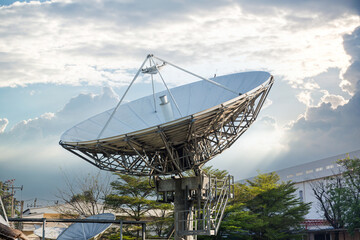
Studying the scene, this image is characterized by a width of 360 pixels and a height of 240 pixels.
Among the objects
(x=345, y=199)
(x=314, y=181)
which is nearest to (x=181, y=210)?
(x=345, y=199)

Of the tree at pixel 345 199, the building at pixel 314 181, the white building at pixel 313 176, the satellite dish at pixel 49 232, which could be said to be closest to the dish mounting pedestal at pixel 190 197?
the satellite dish at pixel 49 232

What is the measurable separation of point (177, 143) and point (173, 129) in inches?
68.9

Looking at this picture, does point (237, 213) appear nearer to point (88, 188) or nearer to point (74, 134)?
point (88, 188)

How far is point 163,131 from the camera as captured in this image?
17406mm

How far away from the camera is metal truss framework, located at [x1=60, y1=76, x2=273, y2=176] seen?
1769cm

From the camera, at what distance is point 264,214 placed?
40.3 metres

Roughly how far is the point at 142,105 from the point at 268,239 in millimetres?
21412

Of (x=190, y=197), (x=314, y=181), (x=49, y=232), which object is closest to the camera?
(x=190, y=197)

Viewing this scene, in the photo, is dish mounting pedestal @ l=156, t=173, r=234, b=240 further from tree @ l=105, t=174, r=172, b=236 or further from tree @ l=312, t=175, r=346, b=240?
tree @ l=312, t=175, r=346, b=240

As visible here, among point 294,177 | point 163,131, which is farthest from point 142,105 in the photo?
point 294,177

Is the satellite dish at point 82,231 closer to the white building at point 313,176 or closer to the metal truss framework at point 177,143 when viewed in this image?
the metal truss framework at point 177,143

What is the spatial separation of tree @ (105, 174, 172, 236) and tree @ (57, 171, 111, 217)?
9.26ft

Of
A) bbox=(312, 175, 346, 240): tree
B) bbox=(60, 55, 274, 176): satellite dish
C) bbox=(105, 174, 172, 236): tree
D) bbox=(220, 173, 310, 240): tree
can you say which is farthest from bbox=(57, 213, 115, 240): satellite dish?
bbox=(312, 175, 346, 240): tree

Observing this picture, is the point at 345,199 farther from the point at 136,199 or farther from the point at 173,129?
the point at 173,129
